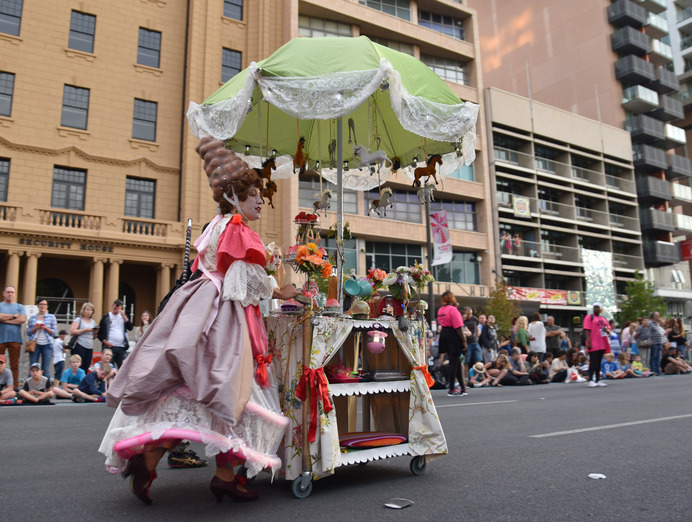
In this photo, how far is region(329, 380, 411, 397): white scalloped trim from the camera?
419 centimetres

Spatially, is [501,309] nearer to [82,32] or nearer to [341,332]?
[82,32]

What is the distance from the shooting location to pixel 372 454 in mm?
4270

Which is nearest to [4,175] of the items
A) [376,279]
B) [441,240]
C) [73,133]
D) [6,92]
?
[73,133]

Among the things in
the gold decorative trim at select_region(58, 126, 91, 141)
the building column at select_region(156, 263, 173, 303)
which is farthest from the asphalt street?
the gold decorative trim at select_region(58, 126, 91, 141)

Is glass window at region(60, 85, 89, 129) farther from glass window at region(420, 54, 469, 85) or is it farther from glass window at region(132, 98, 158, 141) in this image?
glass window at region(420, 54, 469, 85)

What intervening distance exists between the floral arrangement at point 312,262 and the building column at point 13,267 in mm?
21062

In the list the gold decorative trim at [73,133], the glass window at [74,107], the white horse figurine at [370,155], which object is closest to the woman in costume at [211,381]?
the white horse figurine at [370,155]

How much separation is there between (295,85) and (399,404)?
268cm

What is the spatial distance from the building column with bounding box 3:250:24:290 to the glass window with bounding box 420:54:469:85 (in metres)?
27.5

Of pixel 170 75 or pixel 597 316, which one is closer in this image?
pixel 597 316

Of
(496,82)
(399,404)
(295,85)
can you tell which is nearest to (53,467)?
(399,404)

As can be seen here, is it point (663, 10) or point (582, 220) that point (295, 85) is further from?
point (663, 10)

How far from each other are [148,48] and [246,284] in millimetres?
26657

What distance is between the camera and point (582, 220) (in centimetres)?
4675
